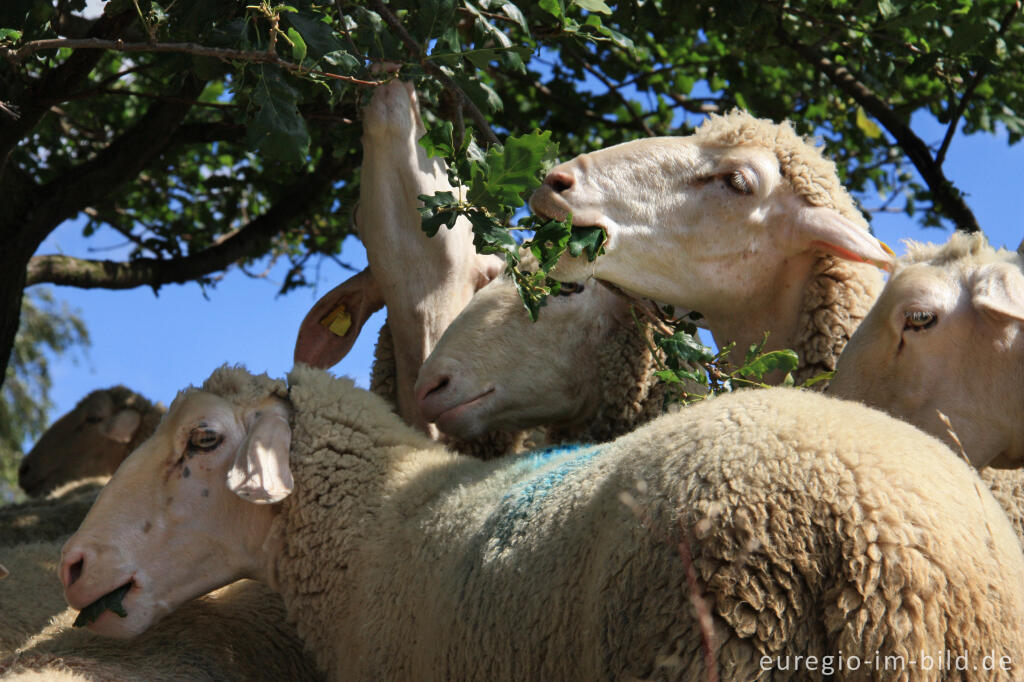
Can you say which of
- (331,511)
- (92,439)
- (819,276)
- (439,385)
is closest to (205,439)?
(331,511)

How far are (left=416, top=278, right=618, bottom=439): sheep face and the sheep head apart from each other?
0.51 m

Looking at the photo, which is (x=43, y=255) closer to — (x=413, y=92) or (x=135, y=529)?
(x=413, y=92)

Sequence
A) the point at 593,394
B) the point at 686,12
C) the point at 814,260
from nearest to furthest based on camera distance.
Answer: the point at 814,260
the point at 593,394
the point at 686,12

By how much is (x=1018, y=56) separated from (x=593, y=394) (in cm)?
276

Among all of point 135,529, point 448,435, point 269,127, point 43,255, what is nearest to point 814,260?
point 448,435

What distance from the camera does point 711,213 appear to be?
11.3 ft

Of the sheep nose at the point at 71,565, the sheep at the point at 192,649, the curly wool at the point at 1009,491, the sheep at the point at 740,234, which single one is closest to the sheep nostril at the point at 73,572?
the sheep nose at the point at 71,565

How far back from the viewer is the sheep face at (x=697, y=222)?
3.34 metres

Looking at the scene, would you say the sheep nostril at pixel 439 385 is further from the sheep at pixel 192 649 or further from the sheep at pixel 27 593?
the sheep at pixel 27 593

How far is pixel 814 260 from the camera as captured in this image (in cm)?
357

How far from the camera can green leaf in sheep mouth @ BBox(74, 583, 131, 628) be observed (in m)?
3.15

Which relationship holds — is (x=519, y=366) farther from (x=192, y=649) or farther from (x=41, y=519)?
(x=41, y=519)

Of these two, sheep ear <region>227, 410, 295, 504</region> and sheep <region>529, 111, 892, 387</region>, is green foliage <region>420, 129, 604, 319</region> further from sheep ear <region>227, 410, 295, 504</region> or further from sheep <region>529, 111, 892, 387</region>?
sheep ear <region>227, 410, 295, 504</region>

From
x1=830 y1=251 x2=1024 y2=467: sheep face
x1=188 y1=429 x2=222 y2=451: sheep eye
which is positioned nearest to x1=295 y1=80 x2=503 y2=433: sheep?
x1=188 y1=429 x2=222 y2=451: sheep eye
